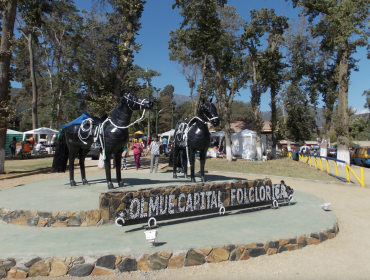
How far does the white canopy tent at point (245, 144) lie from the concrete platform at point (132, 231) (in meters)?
19.0

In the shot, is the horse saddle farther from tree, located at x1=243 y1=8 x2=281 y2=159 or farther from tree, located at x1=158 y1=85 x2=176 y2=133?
tree, located at x1=158 y1=85 x2=176 y2=133

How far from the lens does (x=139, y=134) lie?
43.8m

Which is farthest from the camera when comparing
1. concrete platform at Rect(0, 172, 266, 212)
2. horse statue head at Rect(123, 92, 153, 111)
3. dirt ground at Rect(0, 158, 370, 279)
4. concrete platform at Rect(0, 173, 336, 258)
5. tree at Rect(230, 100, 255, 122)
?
tree at Rect(230, 100, 255, 122)

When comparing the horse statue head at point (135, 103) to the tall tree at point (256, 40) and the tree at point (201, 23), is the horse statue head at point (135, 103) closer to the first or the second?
the tree at point (201, 23)

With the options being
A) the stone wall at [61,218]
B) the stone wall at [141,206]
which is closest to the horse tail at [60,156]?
the stone wall at [141,206]

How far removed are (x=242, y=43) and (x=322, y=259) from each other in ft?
73.0

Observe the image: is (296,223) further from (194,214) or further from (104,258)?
(104,258)

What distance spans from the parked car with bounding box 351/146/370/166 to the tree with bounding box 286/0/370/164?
350 cm

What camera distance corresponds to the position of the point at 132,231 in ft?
15.0

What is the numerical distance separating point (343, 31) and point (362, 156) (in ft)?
32.8

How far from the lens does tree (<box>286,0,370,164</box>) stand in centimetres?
1734

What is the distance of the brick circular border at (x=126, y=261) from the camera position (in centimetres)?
337

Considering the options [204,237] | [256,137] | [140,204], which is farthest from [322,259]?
[256,137]

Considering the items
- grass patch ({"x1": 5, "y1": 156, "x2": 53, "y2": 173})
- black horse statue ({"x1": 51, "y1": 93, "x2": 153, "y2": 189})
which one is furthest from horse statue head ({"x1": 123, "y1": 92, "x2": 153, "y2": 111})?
grass patch ({"x1": 5, "y1": 156, "x2": 53, "y2": 173})
